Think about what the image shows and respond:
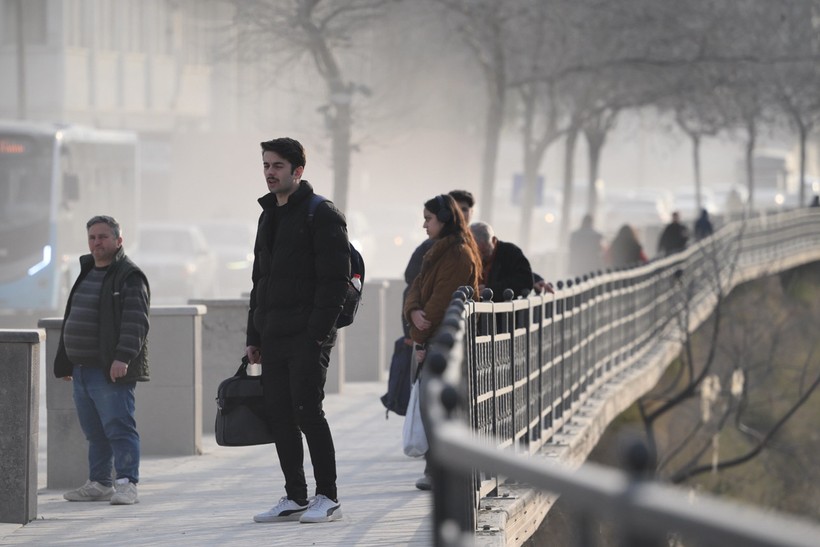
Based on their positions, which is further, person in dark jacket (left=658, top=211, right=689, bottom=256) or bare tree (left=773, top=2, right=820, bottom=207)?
bare tree (left=773, top=2, right=820, bottom=207)

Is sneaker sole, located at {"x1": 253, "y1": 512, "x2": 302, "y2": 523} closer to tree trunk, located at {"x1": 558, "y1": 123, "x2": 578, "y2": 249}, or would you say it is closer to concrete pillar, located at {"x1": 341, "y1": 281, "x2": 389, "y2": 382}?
concrete pillar, located at {"x1": 341, "y1": 281, "x2": 389, "y2": 382}

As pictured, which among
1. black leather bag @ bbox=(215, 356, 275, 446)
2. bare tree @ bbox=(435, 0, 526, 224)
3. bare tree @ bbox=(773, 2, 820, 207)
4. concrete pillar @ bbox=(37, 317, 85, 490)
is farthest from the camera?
bare tree @ bbox=(773, 2, 820, 207)

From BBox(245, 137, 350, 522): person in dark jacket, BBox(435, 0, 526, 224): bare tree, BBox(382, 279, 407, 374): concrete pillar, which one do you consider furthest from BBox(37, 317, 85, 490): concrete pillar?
BBox(435, 0, 526, 224): bare tree

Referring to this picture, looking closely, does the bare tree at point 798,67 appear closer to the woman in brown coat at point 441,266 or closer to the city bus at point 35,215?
the city bus at point 35,215

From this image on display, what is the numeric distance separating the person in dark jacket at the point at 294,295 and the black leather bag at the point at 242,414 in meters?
0.13

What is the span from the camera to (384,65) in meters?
45.1

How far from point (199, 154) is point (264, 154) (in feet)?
175

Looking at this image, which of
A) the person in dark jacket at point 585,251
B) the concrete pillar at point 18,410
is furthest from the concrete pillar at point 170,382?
the person in dark jacket at point 585,251

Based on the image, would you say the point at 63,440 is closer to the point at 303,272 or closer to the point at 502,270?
the point at 502,270

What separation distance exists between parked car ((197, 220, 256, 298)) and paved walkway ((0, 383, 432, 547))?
74.1 feet

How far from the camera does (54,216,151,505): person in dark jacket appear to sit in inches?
329

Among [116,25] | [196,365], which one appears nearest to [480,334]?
[196,365]

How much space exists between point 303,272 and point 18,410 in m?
1.60

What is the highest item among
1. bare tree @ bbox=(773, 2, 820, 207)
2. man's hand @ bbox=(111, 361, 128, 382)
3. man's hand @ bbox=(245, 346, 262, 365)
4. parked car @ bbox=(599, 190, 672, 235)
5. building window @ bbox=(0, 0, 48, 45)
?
building window @ bbox=(0, 0, 48, 45)
